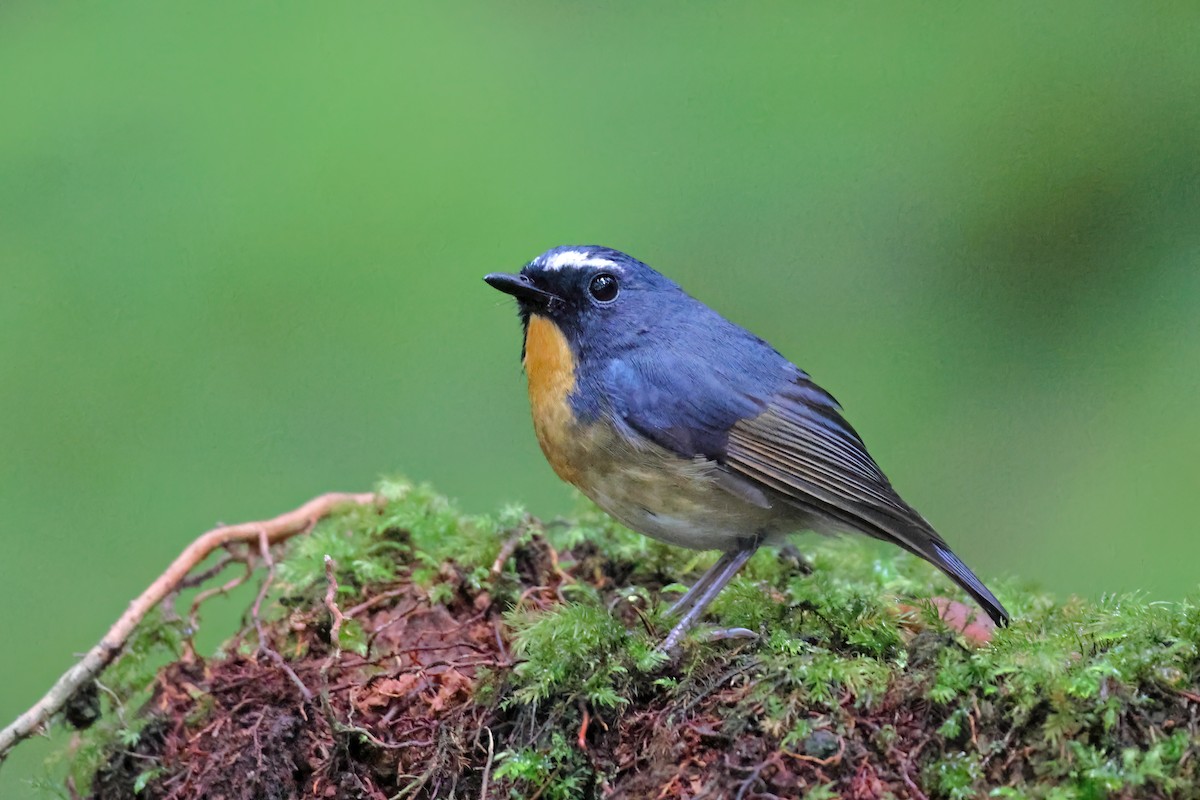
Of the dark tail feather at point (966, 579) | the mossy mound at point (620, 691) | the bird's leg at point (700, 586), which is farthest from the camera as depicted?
the bird's leg at point (700, 586)

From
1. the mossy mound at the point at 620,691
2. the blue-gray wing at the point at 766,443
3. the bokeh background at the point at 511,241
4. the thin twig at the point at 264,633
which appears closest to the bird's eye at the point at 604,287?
the blue-gray wing at the point at 766,443

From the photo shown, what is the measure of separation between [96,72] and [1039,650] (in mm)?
5999

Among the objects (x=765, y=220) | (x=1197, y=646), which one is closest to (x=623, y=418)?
(x=1197, y=646)

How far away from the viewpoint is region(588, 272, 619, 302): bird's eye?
12.4 feet

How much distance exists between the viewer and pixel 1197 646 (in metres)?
2.50

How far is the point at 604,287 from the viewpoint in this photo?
3.79 meters

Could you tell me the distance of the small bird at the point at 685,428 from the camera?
11.5 feet

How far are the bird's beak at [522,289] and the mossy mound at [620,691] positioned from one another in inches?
31.2

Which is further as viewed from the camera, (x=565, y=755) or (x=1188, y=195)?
(x=1188, y=195)

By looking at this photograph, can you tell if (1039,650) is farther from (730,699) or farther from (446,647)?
(446,647)

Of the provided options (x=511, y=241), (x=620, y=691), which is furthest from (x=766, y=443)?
(x=511, y=241)

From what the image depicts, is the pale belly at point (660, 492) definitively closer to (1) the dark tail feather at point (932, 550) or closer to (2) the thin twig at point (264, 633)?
Answer: (1) the dark tail feather at point (932, 550)

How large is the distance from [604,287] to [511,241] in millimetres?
2419

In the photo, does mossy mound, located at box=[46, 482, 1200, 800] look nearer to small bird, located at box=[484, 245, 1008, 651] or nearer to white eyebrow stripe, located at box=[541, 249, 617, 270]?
small bird, located at box=[484, 245, 1008, 651]
